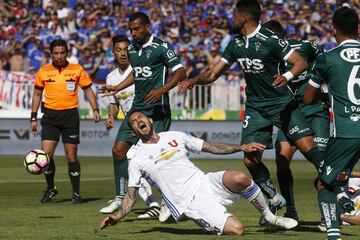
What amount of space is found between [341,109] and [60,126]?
808 cm

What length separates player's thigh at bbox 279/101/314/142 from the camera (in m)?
12.7

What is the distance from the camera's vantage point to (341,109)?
1064 centimetres

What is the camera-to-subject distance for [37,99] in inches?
699

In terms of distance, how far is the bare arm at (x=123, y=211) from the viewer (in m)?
11.4

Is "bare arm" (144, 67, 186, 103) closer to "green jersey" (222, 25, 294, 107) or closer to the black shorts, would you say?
"green jersey" (222, 25, 294, 107)

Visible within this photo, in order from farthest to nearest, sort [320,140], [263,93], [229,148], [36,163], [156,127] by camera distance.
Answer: [36,163] → [156,127] → [320,140] → [263,93] → [229,148]

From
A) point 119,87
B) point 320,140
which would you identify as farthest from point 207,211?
point 119,87

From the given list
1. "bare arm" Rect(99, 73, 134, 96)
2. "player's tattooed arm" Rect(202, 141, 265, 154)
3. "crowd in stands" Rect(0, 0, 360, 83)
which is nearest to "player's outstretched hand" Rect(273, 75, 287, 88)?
"player's tattooed arm" Rect(202, 141, 265, 154)

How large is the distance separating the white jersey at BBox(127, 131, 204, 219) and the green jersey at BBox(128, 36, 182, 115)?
2776 millimetres

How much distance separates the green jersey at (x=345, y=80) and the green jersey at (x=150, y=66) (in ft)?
14.1

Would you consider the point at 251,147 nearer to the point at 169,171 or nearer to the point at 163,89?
the point at 169,171

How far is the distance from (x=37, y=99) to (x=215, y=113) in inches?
538

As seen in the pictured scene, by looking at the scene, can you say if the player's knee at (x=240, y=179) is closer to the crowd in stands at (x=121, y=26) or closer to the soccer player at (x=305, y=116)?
the soccer player at (x=305, y=116)

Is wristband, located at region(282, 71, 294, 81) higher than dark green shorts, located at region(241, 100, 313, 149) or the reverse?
higher
